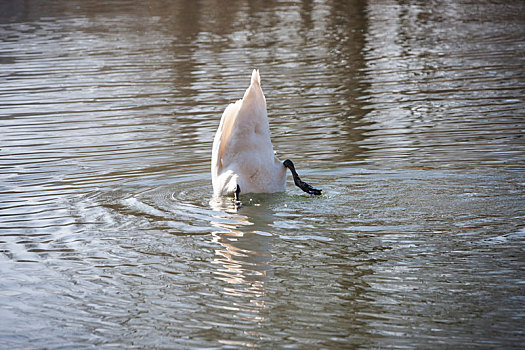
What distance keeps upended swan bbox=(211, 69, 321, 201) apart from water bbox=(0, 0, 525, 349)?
0.17 meters

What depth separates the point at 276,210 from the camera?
7.87 metres

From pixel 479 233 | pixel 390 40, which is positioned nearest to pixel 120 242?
pixel 479 233

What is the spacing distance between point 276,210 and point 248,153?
60cm

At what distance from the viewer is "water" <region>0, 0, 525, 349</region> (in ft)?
17.3

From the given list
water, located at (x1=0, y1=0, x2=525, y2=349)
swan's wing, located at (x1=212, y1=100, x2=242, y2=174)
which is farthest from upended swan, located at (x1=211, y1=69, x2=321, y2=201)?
water, located at (x1=0, y1=0, x2=525, y2=349)

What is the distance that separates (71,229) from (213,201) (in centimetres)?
141

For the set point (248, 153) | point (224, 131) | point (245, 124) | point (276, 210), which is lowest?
point (276, 210)

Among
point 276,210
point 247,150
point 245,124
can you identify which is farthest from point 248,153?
point 276,210

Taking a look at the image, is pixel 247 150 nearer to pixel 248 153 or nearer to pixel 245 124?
pixel 248 153

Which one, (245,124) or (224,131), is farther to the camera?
(224,131)

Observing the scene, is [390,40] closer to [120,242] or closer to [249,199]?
[249,199]

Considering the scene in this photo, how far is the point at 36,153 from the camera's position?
10719mm

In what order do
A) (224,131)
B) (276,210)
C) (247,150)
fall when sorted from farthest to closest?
(224,131)
(247,150)
(276,210)

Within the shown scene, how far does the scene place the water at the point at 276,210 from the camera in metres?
5.26
